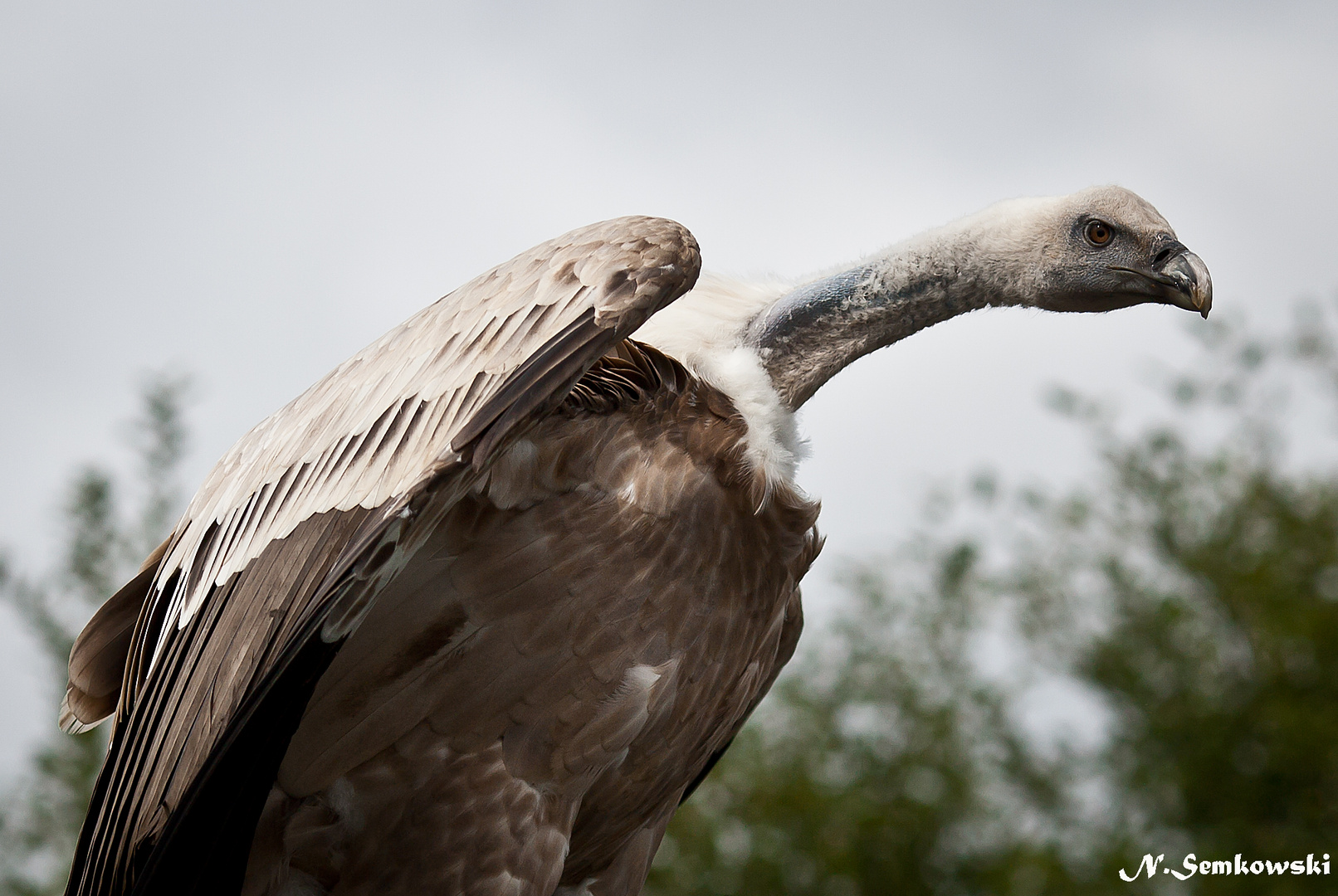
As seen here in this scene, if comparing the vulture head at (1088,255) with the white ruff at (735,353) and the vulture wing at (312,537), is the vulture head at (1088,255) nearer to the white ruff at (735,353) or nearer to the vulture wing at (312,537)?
the white ruff at (735,353)

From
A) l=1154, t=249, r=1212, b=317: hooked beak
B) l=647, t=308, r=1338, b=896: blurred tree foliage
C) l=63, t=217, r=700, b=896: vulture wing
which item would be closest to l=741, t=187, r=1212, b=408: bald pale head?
l=1154, t=249, r=1212, b=317: hooked beak

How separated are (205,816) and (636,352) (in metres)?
1.33

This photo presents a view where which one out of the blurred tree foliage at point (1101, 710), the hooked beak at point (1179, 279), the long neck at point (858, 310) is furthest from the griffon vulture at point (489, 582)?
the blurred tree foliage at point (1101, 710)

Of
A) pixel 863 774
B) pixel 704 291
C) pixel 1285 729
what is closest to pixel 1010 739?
pixel 863 774

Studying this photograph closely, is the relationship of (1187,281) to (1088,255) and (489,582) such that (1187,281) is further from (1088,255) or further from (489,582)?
(489,582)

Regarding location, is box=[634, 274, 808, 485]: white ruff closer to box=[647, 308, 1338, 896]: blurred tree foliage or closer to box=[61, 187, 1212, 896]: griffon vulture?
box=[61, 187, 1212, 896]: griffon vulture

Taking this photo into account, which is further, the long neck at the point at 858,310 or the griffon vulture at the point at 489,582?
the long neck at the point at 858,310

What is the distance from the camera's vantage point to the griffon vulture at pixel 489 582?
255 centimetres

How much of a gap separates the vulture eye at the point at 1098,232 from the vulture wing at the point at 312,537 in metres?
1.18

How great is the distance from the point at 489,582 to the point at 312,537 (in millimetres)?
401

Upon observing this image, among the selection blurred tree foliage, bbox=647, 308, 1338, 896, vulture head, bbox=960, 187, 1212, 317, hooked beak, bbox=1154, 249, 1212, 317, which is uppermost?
vulture head, bbox=960, 187, 1212, 317

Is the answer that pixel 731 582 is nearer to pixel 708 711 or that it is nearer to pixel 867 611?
pixel 708 711

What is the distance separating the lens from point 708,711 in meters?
3.19

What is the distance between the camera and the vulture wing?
2453mm
